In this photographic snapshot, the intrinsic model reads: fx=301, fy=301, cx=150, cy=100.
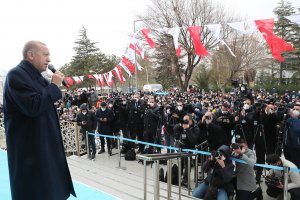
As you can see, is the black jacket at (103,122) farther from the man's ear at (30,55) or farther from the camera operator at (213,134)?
the man's ear at (30,55)

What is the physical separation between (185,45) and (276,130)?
19.4 metres

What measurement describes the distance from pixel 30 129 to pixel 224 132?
5.78 m

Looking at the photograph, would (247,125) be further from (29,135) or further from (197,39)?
(29,135)

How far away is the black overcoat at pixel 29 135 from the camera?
193 cm

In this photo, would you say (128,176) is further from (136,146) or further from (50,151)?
(50,151)

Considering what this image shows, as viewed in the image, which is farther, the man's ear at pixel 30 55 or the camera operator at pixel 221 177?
the camera operator at pixel 221 177

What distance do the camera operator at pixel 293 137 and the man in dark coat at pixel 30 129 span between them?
5.87m

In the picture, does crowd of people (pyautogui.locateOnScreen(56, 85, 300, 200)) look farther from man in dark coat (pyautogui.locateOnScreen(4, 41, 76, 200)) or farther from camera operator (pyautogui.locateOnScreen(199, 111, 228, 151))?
man in dark coat (pyautogui.locateOnScreen(4, 41, 76, 200))

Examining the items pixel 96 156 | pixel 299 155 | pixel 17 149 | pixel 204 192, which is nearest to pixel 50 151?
pixel 17 149

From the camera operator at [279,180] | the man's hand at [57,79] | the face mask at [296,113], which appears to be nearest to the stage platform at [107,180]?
the camera operator at [279,180]

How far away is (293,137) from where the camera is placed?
261 inches

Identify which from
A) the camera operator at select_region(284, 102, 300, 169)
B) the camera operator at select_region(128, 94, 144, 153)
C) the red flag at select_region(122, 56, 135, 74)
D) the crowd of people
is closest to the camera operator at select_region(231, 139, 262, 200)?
the crowd of people

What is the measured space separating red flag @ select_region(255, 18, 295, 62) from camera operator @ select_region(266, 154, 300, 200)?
145 inches

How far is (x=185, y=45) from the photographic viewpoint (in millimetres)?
25953
